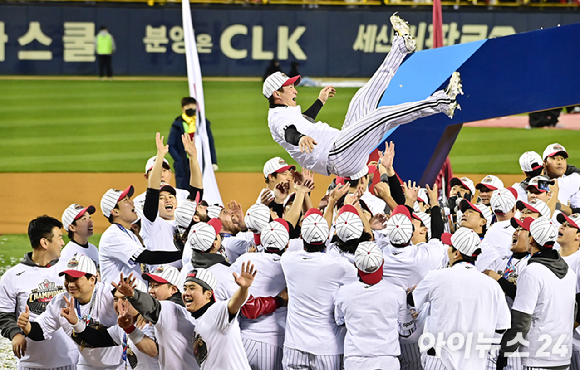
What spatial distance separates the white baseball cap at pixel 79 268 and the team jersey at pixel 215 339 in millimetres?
834

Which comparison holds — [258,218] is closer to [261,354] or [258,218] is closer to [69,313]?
[261,354]

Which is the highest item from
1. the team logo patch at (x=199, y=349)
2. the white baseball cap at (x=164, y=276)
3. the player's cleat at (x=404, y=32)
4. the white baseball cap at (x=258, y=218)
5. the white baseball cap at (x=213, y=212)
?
the player's cleat at (x=404, y=32)

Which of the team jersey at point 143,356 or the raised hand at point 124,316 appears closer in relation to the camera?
the raised hand at point 124,316

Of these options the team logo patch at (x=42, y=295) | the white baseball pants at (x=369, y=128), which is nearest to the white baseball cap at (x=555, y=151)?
the white baseball pants at (x=369, y=128)

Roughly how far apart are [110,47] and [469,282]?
69.0ft

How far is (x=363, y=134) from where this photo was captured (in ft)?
19.9

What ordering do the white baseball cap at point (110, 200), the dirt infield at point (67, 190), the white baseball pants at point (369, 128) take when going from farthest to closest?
the dirt infield at point (67, 190) → the white baseball pants at point (369, 128) → the white baseball cap at point (110, 200)

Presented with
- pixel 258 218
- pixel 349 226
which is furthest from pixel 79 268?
pixel 349 226

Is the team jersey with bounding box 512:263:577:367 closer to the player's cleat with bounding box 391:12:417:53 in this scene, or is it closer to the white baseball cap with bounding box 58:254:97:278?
the player's cleat with bounding box 391:12:417:53

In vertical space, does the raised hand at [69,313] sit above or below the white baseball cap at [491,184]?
below

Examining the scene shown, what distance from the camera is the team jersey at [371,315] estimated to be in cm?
484

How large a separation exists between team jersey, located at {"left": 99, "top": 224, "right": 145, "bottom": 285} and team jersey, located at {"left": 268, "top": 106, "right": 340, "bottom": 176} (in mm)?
1453

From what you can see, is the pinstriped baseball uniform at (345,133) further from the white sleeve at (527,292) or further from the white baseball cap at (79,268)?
the white baseball cap at (79,268)

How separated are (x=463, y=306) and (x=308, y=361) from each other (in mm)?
1138
